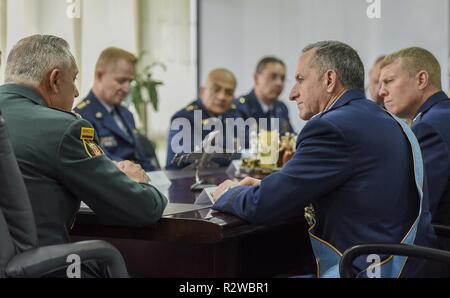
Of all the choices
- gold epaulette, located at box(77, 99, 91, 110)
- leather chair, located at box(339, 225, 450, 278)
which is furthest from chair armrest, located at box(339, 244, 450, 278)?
gold epaulette, located at box(77, 99, 91, 110)

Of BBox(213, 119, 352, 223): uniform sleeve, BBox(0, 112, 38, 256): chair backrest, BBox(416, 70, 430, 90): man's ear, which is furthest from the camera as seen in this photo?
BBox(416, 70, 430, 90): man's ear

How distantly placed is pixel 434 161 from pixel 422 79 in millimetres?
477

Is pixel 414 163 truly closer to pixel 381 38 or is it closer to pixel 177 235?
pixel 177 235

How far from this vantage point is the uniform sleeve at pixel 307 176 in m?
1.95

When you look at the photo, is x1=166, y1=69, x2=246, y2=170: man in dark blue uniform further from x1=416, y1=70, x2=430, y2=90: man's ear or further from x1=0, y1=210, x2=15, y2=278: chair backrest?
x1=0, y1=210, x2=15, y2=278: chair backrest

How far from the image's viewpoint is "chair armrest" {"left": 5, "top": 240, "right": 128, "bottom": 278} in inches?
62.3

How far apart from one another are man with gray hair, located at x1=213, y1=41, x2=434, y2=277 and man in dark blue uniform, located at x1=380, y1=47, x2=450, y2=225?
1.37 feet

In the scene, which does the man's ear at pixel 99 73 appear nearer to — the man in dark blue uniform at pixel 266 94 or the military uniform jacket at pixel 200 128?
the military uniform jacket at pixel 200 128

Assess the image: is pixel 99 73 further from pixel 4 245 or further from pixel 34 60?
pixel 4 245

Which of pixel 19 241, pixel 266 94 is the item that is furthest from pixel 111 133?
pixel 19 241

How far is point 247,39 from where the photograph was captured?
304 inches

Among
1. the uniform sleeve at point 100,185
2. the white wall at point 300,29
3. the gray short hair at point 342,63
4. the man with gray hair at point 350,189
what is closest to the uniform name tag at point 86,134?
the uniform sleeve at point 100,185

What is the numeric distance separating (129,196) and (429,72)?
1.47 m

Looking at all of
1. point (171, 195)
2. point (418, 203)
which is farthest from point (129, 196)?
point (418, 203)
